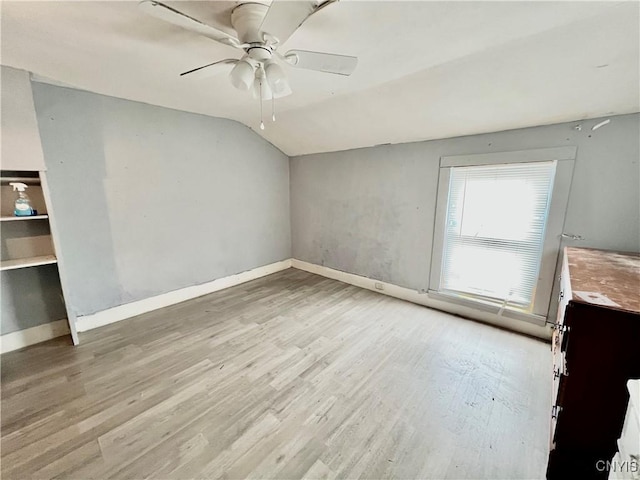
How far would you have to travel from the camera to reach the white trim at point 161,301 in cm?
278

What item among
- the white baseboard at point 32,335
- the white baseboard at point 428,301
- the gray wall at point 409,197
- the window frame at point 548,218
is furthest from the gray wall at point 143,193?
the window frame at point 548,218

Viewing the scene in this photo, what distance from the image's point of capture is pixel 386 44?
5.49ft

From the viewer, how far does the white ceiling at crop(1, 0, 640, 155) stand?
4.53 feet

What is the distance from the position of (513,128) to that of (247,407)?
333 centimetres

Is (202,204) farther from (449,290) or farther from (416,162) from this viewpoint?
(449,290)

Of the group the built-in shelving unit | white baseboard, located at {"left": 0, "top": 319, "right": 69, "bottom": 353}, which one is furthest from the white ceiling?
white baseboard, located at {"left": 0, "top": 319, "right": 69, "bottom": 353}

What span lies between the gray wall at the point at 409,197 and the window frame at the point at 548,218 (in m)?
0.06

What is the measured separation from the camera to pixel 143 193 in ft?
9.80

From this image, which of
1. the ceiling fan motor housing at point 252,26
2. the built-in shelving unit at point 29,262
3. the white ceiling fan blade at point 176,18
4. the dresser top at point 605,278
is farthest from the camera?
the built-in shelving unit at point 29,262

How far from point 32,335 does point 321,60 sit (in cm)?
352

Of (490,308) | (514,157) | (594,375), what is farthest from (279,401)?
(514,157)

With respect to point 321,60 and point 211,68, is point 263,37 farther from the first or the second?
point 211,68

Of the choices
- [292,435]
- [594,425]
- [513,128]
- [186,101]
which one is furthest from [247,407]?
[513,128]

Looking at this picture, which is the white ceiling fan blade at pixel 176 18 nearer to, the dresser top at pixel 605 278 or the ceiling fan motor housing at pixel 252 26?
the ceiling fan motor housing at pixel 252 26
